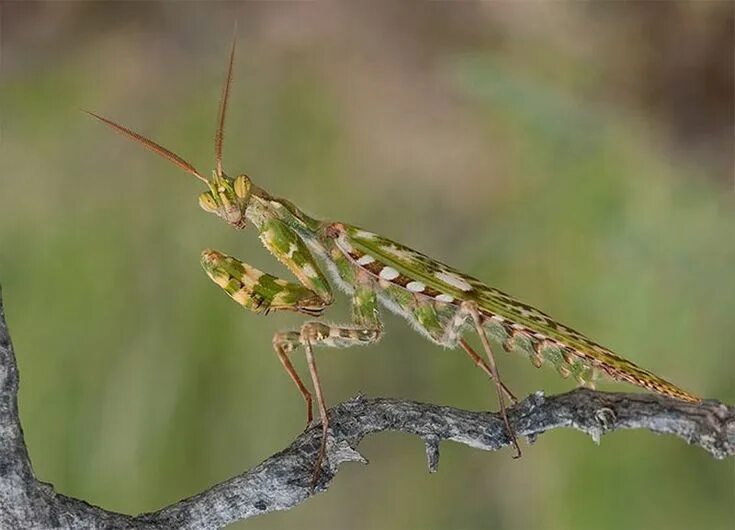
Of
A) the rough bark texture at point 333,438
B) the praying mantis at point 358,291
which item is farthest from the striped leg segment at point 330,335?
the rough bark texture at point 333,438

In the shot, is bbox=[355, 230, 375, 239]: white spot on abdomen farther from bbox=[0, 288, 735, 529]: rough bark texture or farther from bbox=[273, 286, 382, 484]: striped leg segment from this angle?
bbox=[0, 288, 735, 529]: rough bark texture

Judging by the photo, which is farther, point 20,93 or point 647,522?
point 20,93

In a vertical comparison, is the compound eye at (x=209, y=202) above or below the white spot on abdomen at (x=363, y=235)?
above

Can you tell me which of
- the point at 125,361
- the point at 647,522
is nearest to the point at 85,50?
the point at 125,361

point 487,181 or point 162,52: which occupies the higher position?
point 162,52

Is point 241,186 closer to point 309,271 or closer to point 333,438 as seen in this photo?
point 309,271

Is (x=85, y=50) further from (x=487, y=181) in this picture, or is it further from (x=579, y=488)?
(x=579, y=488)

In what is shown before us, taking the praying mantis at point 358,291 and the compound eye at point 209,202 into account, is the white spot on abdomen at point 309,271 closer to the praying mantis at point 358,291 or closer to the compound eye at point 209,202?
the praying mantis at point 358,291

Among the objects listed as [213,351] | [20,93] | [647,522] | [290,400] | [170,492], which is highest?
[20,93]
